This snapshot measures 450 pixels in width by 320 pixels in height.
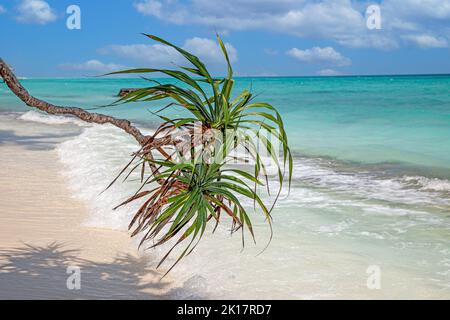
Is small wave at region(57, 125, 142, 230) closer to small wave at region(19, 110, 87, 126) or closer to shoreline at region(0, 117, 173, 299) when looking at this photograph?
shoreline at region(0, 117, 173, 299)

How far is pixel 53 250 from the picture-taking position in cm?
474

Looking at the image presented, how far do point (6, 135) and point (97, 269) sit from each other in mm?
9757

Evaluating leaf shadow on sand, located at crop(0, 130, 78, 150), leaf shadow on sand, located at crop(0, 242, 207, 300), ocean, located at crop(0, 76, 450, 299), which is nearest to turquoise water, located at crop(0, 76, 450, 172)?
ocean, located at crop(0, 76, 450, 299)

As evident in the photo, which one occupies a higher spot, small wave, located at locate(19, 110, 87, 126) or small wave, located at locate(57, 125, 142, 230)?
small wave, located at locate(19, 110, 87, 126)

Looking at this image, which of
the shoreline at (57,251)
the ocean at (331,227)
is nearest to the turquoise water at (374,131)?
the ocean at (331,227)

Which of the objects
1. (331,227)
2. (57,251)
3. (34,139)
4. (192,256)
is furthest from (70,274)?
(34,139)

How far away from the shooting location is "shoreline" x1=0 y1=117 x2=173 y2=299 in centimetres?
384

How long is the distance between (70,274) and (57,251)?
2.32 feet

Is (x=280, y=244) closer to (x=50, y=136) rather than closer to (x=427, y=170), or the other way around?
(x=427, y=170)

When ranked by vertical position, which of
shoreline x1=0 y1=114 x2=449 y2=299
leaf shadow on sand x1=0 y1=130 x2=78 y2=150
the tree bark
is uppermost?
the tree bark

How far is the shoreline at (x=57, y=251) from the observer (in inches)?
151

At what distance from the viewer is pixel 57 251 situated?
4.71m

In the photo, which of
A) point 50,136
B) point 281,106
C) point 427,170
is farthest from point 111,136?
point 281,106
